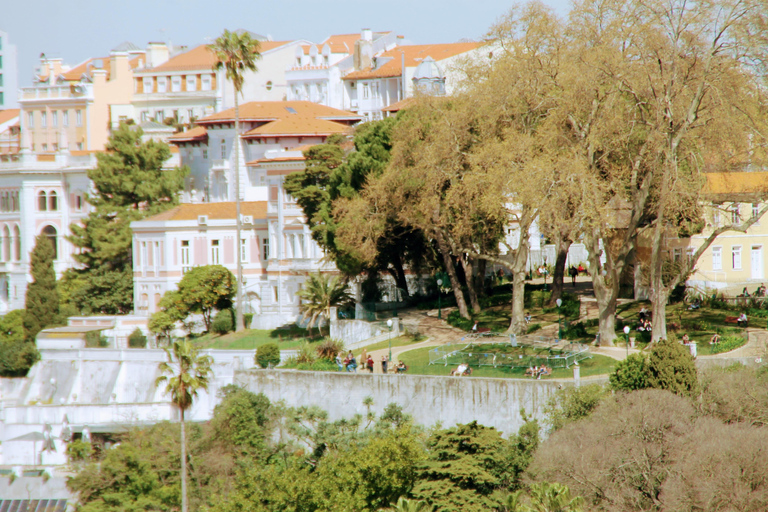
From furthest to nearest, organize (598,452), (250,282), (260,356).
Result: (250,282)
(260,356)
(598,452)

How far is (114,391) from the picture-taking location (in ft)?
157

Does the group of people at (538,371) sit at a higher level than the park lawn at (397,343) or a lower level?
lower

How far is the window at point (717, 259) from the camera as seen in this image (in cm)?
4566

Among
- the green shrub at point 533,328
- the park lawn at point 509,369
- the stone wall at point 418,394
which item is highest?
the green shrub at point 533,328

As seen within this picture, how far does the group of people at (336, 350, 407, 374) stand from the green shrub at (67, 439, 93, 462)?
1088 centimetres

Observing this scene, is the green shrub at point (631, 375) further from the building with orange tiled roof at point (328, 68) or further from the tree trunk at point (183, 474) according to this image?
the building with orange tiled roof at point (328, 68)

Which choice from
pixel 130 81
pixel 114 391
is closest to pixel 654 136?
pixel 114 391

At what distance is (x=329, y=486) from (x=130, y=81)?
222ft

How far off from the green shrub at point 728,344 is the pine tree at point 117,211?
38.4 m

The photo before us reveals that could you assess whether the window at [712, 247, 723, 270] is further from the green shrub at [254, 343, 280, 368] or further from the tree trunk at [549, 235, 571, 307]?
the green shrub at [254, 343, 280, 368]

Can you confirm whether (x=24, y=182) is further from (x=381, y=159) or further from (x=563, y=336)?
(x=563, y=336)

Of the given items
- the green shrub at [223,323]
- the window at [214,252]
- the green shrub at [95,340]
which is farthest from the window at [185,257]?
the green shrub at [95,340]

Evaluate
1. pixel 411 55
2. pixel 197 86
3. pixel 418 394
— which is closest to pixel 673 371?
pixel 418 394

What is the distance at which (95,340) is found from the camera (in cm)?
5284
